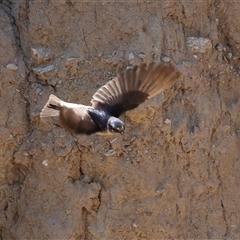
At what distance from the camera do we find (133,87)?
171 inches

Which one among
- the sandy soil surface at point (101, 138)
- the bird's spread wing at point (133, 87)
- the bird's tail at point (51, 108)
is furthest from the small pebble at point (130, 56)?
the bird's tail at point (51, 108)

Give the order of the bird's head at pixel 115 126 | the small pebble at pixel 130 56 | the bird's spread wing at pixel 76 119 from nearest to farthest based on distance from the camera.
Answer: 1. the bird's head at pixel 115 126
2. the bird's spread wing at pixel 76 119
3. the small pebble at pixel 130 56

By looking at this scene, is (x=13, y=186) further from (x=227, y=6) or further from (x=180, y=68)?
(x=227, y=6)

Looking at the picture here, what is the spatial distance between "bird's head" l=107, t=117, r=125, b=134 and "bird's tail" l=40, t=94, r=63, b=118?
297 millimetres

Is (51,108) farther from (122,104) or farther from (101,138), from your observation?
(101,138)

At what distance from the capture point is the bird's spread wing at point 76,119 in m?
4.32

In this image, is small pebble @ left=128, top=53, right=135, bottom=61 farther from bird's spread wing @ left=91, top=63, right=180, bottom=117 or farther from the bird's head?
the bird's head

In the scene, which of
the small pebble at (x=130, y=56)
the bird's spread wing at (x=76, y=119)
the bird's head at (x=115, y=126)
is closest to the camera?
the bird's head at (x=115, y=126)

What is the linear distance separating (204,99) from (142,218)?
78 cm

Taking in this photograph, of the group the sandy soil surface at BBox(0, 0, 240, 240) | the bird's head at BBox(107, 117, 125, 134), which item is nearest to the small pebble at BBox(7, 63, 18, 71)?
the sandy soil surface at BBox(0, 0, 240, 240)

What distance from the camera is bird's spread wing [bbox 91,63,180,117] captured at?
4.23m

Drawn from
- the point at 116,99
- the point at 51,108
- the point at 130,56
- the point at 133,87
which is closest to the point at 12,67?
the point at 51,108

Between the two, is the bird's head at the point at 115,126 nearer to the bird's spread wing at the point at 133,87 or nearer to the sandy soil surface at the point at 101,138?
the bird's spread wing at the point at 133,87

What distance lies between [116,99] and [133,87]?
5.3 inches
